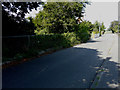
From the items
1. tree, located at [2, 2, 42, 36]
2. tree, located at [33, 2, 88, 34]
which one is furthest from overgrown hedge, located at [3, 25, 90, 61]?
tree, located at [33, 2, 88, 34]

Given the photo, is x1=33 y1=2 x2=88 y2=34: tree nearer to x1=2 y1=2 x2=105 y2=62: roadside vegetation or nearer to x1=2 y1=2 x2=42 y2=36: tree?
x1=2 y1=2 x2=105 y2=62: roadside vegetation

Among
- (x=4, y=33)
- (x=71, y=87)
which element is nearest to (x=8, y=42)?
(x=4, y=33)

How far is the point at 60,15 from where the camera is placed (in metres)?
17.2

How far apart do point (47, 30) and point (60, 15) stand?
3255mm

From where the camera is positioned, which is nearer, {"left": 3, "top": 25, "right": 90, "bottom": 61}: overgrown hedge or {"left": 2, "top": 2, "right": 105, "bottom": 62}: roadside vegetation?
{"left": 3, "top": 25, "right": 90, "bottom": 61}: overgrown hedge

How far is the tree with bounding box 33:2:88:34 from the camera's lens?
16958mm

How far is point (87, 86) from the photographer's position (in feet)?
12.5

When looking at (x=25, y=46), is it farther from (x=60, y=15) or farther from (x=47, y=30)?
(x=60, y=15)

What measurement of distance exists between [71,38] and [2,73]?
13052 millimetres

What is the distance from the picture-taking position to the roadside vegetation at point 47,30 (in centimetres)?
761

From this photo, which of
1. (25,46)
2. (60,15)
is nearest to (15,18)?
(25,46)

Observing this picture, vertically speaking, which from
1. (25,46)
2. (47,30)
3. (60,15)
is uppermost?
(60,15)

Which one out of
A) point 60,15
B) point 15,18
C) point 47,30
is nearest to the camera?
point 15,18

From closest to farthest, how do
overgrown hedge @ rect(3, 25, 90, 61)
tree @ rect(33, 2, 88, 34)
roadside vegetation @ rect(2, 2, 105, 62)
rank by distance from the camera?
overgrown hedge @ rect(3, 25, 90, 61), roadside vegetation @ rect(2, 2, 105, 62), tree @ rect(33, 2, 88, 34)
